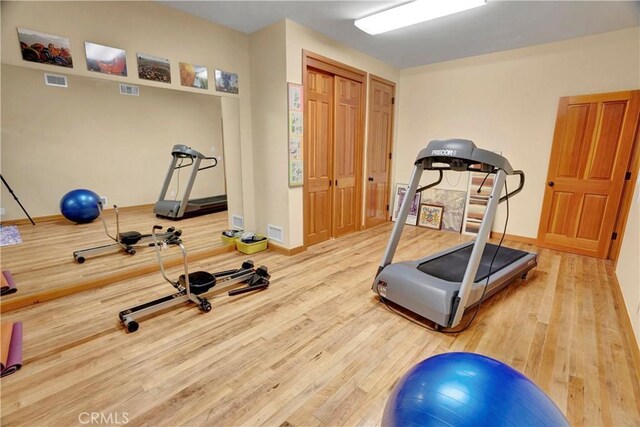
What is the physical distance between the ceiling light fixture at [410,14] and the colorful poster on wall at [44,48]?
287cm

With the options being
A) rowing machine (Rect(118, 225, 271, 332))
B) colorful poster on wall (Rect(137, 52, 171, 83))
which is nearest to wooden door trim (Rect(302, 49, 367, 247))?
rowing machine (Rect(118, 225, 271, 332))

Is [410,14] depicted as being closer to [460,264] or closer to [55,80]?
[460,264]

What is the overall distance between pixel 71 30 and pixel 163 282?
243 centimetres

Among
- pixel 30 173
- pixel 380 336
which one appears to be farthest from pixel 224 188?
pixel 380 336

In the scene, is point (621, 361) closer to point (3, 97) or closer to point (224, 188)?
point (224, 188)

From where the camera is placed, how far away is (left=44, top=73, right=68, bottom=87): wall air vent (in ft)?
8.23

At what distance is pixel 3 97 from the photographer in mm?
2336

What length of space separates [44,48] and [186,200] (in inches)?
70.5

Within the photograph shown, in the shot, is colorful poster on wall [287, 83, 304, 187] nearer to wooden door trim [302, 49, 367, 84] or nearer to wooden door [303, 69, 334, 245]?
wooden door [303, 69, 334, 245]

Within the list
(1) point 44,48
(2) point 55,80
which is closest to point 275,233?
(2) point 55,80

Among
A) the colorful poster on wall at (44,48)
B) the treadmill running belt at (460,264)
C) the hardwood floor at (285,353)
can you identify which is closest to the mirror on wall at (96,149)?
the colorful poster on wall at (44,48)

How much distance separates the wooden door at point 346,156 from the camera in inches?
172

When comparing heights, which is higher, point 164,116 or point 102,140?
Answer: point 164,116

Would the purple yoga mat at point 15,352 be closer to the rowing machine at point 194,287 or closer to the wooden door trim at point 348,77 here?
the rowing machine at point 194,287
